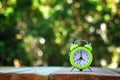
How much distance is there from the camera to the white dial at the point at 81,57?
8.26 feet

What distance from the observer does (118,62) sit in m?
8.07

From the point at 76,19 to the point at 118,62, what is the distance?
3.70 feet

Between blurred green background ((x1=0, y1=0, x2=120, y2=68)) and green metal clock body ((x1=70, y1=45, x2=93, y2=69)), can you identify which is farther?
blurred green background ((x1=0, y1=0, x2=120, y2=68))

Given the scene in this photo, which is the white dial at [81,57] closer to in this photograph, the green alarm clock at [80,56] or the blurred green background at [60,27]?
Result: the green alarm clock at [80,56]

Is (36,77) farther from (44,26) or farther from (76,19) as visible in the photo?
(76,19)

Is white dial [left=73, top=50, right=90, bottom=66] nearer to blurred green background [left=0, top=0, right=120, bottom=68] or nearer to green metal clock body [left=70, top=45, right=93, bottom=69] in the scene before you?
green metal clock body [left=70, top=45, right=93, bottom=69]

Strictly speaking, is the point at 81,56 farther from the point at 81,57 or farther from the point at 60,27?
the point at 60,27

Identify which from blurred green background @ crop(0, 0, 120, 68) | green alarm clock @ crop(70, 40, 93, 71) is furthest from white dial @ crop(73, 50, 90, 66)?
blurred green background @ crop(0, 0, 120, 68)

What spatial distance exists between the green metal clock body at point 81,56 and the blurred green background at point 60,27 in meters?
4.53

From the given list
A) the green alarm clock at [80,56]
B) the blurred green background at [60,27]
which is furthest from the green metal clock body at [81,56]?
the blurred green background at [60,27]

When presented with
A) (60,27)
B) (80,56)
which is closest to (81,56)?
(80,56)

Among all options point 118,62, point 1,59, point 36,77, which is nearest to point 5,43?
point 1,59

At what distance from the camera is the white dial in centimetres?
252

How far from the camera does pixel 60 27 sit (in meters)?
7.85
